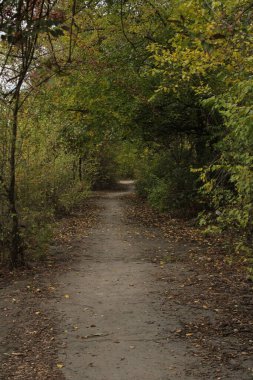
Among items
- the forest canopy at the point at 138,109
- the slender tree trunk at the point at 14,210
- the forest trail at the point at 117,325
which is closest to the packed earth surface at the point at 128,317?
the forest trail at the point at 117,325

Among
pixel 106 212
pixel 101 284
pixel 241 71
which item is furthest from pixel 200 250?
pixel 106 212

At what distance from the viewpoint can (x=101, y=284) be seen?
27.6 ft

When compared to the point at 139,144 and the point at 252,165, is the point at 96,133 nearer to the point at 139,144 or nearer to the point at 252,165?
the point at 139,144

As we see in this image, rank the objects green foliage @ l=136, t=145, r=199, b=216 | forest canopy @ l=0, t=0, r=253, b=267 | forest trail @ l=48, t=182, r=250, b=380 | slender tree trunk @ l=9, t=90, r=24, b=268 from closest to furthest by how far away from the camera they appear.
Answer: forest trail @ l=48, t=182, r=250, b=380, forest canopy @ l=0, t=0, r=253, b=267, slender tree trunk @ l=9, t=90, r=24, b=268, green foliage @ l=136, t=145, r=199, b=216

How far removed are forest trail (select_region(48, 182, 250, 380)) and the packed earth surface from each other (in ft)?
0.04

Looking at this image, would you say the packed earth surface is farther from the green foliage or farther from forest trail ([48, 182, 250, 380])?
the green foliage

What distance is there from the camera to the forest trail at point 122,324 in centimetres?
486

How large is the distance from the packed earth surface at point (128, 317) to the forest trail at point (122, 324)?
0.04ft

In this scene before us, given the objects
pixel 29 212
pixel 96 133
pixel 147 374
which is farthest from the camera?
pixel 96 133

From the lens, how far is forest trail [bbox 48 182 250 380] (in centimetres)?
486

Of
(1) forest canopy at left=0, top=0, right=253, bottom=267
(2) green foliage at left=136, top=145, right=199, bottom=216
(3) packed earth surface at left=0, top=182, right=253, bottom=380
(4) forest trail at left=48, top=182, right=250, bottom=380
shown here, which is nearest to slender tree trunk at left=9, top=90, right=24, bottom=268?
(1) forest canopy at left=0, top=0, right=253, bottom=267

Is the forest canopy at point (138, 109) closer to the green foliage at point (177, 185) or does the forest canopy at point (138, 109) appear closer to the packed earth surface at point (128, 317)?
the green foliage at point (177, 185)

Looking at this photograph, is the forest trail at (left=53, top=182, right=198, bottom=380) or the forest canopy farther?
the forest canopy

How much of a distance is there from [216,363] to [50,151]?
35.5 ft
